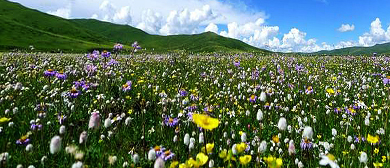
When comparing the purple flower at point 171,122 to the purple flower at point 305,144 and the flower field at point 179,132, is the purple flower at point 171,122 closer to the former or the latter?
the flower field at point 179,132

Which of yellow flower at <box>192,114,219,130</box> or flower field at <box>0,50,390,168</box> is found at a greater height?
yellow flower at <box>192,114,219,130</box>

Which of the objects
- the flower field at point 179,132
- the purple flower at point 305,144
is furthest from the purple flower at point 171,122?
the purple flower at point 305,144

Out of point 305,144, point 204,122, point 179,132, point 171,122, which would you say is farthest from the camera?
point 171,122

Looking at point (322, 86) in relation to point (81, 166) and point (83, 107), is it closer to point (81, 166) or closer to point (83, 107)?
point (83, 107)

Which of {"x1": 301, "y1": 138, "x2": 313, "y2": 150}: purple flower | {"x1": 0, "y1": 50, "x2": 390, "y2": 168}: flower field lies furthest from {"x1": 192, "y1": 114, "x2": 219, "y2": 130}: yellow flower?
{"x1": 301, "y1": 138, "x2": 313, "y2": 150}: purple flower

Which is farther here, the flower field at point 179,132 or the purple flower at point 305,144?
the purple flower at point 305,144

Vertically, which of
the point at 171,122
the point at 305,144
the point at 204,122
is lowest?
the point at 305,144

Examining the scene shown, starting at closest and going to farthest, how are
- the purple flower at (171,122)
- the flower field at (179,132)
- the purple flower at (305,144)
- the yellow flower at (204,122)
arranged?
1. the yellow flower at (204,122)
2. the flower field at (179,132)
3. the purple flower at (305,144)
4. the purple flower at (171,122)

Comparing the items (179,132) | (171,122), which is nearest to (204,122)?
(179,132)

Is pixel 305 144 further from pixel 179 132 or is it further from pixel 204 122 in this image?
pixel 204 122

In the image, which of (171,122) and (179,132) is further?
(171,122)

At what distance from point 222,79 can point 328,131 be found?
5438mm

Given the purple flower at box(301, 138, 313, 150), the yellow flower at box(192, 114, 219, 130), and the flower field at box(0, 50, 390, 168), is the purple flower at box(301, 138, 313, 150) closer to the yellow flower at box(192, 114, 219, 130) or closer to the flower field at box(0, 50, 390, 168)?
the flower field at box(0, 50, 390, 168)

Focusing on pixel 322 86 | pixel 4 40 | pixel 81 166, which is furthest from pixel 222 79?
pixel 4 40
